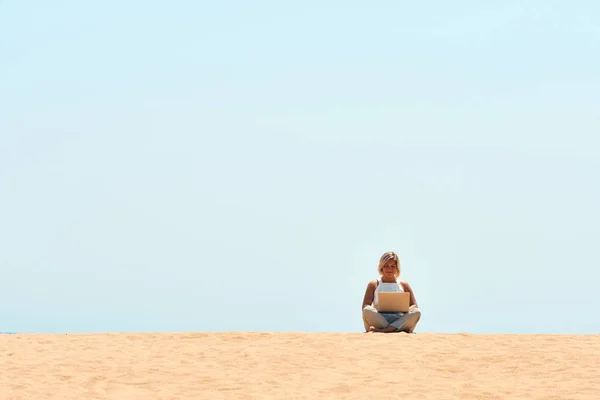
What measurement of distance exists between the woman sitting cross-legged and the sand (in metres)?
0.47

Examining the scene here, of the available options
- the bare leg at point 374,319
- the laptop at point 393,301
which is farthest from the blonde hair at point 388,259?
the bare leg at point 374,319

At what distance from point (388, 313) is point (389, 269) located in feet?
2.94

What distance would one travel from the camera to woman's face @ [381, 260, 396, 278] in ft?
55.0

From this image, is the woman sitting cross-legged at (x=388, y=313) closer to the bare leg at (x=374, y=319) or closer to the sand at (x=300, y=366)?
the bare leg at (x=374, y=319)

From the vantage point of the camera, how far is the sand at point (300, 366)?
12.2 metres

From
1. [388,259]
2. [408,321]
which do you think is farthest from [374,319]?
[388,259]

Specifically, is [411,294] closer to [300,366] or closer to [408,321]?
[408,321]

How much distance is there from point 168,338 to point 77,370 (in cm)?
329

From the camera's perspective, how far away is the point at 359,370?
13.5 metres

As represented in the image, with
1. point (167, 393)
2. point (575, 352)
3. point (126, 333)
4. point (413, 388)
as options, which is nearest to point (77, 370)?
point (167, 393)

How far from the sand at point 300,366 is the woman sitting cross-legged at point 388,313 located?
0.47 metres

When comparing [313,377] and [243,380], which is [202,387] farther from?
[313,377]

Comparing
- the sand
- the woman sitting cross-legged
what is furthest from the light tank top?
the sand

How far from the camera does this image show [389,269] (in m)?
16.8
